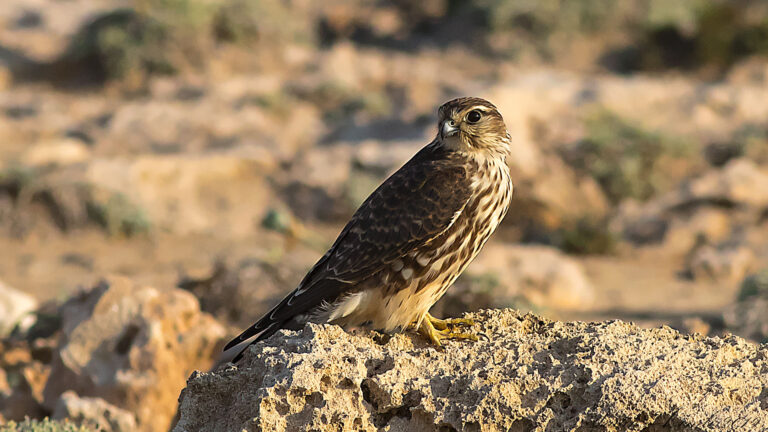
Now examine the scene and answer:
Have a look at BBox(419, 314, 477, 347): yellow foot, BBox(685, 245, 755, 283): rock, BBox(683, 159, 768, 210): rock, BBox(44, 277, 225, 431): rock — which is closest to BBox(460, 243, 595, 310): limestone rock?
BBox(685, 245, 755, 283): rock

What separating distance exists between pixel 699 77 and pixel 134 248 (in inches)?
513

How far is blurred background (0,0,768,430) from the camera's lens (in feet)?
34.3

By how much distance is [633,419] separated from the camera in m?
3.78

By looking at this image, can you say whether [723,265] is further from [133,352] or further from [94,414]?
[94,414]

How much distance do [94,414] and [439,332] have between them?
2.67m

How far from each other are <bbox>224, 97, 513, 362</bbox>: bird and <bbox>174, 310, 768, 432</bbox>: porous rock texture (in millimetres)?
812

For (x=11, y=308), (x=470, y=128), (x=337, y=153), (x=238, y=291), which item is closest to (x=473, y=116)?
(x=470, y=128)

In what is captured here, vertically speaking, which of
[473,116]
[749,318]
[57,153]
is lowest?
[57,153]

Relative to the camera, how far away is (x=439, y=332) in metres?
4.66

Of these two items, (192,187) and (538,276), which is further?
(192,187)

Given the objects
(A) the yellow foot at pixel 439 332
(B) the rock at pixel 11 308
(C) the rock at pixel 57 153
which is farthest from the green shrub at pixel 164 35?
(A) the yellow foot at pixel 439 332

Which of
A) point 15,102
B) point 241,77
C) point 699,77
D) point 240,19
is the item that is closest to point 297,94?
point 241,77

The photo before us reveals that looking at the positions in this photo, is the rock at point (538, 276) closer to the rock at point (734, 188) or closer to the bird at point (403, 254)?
the rock at point (734, 188)

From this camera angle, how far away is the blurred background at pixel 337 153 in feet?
34.3
